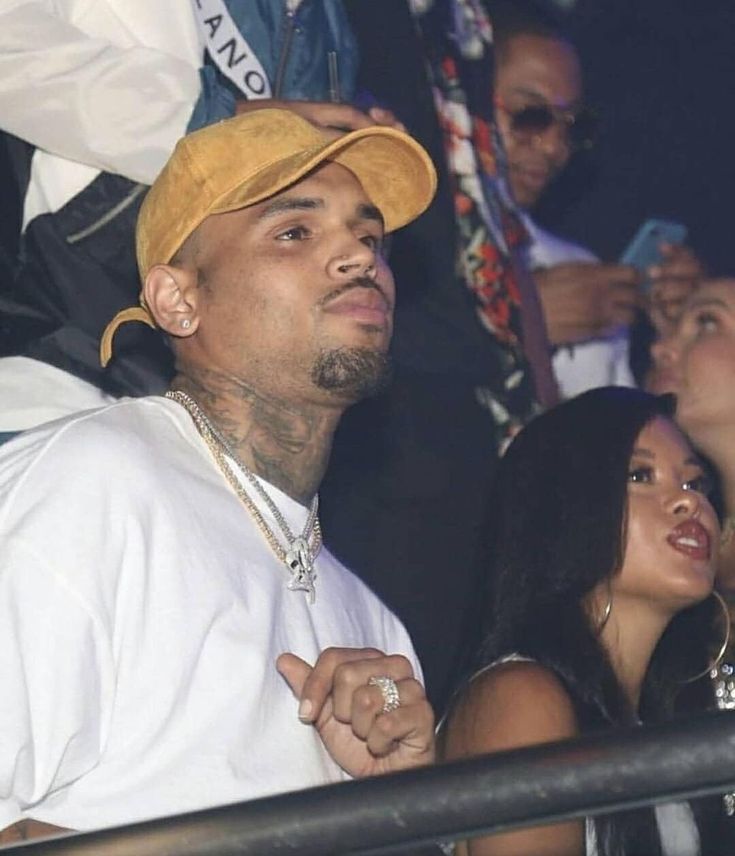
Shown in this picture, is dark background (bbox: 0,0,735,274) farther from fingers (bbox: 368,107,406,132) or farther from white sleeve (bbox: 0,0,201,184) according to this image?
white sleeve (bbox: 0,0,201,184)

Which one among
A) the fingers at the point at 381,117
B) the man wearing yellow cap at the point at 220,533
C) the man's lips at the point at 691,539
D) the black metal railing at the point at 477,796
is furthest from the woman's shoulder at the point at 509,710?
the black metal railing at the point at 477,796

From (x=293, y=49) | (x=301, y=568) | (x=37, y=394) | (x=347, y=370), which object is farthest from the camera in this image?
(x=293, y=49)

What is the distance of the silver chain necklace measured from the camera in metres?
2.83

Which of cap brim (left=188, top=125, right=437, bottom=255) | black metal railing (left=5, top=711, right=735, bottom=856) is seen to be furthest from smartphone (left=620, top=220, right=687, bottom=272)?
black metal railing (left=5, top=711, right=735, bottom=856)

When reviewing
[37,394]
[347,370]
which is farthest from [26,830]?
[37,394]

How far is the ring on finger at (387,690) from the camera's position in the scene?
260 centimetres

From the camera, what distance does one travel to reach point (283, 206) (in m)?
3.05

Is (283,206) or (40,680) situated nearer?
(40,680)

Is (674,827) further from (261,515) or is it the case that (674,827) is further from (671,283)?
(671,283)

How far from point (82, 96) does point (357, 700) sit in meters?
1.47

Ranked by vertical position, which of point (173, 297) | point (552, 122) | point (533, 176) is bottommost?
point (533, 176)

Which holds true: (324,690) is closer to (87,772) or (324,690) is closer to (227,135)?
(87,772)

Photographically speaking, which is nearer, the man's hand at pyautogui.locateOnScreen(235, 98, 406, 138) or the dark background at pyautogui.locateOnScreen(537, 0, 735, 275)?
the man's hand at pyautogui.locateOnScreen(235, 98, 406, 138)

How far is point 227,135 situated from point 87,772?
3.58 feet
